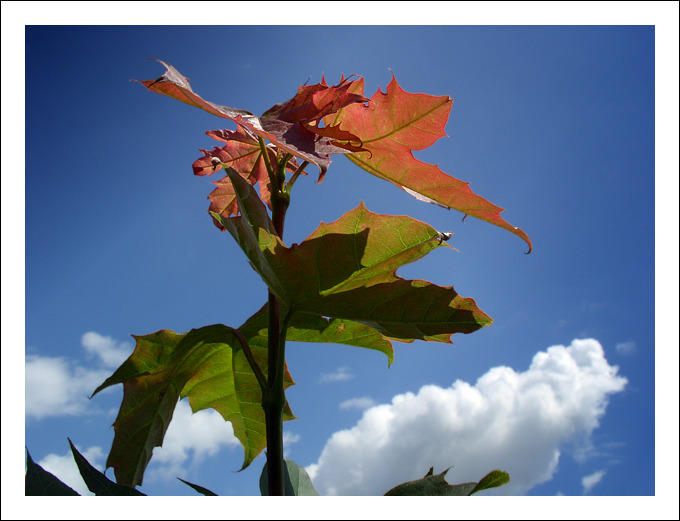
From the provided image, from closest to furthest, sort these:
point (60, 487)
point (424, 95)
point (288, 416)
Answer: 1. point (60, 487)
2. point (424, 95)
3. point (288, 416)

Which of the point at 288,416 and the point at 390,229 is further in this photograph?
the point at 288,416

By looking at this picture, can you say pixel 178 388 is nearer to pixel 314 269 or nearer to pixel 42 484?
pixel 42 484

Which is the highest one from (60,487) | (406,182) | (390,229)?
(406,182)

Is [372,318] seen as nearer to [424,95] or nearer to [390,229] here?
[390,229]

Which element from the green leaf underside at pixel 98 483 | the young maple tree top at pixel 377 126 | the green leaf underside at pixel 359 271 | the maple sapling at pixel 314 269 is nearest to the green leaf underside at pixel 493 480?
the maple sapling at pixel 314 269

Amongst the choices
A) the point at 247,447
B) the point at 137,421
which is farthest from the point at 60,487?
the point at 247,447

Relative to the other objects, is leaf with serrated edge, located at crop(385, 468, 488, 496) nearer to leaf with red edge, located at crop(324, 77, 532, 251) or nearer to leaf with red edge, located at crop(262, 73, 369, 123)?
leaf with red edge, located at crop(324, 77, 532, 251)

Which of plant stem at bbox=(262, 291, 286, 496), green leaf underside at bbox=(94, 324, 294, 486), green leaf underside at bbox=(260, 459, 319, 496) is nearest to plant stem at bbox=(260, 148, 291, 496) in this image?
plant stem at bbox=(262, 291, 286, 496)
